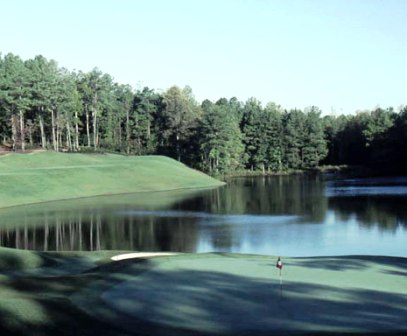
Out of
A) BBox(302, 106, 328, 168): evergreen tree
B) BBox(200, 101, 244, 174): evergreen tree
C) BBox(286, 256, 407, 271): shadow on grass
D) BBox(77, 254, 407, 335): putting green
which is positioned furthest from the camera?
BBox(302, 106, 328, 168): evergreen tree

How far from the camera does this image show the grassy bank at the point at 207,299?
10.4 meters

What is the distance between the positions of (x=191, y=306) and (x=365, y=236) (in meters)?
19.2

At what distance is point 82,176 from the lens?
6384 cm

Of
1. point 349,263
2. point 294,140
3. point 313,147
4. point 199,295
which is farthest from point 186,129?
point 199,295

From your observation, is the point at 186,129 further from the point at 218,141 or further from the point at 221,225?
the point at 221,225

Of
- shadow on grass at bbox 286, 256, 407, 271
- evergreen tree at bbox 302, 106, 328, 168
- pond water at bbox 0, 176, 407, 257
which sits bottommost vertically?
pond water at bbox 0, 176, 407, 257

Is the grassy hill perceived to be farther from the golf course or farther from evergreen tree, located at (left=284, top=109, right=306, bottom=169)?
the golf course

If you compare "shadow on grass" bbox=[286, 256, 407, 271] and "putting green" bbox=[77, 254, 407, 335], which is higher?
"putting green" bbox=[77, 254, 407, 335]

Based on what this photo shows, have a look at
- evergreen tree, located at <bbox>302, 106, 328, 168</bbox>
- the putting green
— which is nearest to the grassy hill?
evergreen tree, located at <bbox>302, 106, 328, 168</bbox>

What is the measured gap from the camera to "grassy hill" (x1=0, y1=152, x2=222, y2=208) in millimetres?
54059

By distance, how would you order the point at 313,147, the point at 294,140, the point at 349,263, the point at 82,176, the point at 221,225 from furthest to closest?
the point at 313,147 < the point at 294,140 < the point at 82,176 < the point at 221,225 < the point at 349,263

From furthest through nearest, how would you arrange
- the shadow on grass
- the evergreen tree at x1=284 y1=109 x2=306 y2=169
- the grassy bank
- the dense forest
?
Answer: the evergreen tree at x1=284 y1=109 x2=306 y2=169, the dense forest, the shadow on grass, the grassy bank

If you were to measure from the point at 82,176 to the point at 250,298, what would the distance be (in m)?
53.5

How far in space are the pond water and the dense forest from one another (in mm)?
43219
